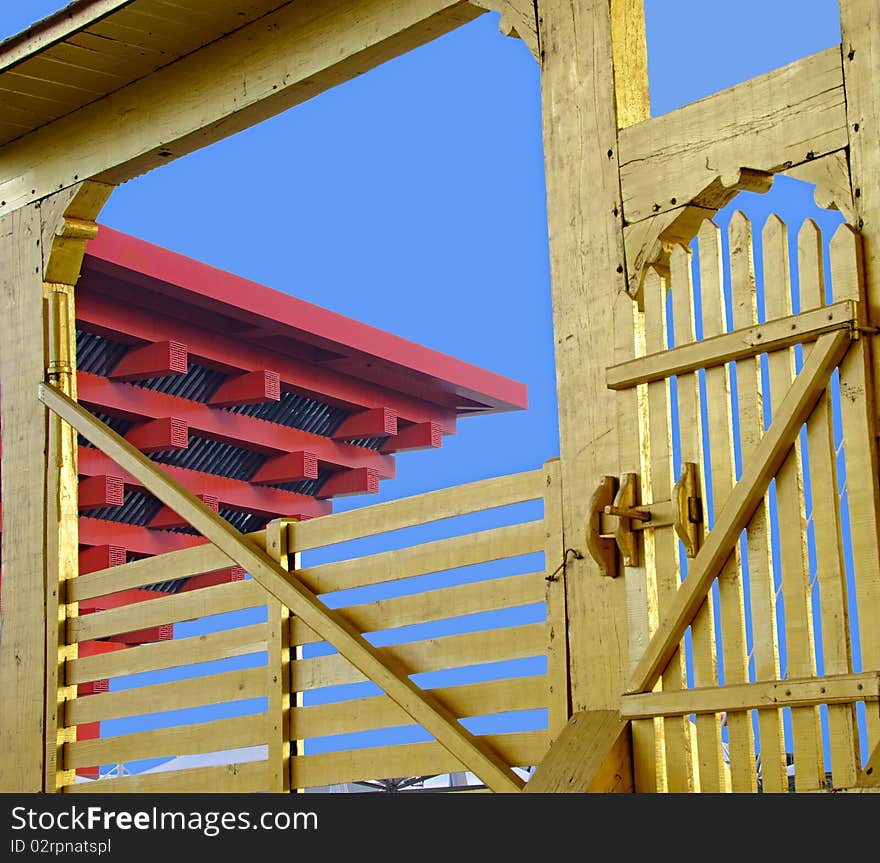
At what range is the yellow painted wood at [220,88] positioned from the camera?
6062 millimetres

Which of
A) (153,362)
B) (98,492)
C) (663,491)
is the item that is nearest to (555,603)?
(663,491)

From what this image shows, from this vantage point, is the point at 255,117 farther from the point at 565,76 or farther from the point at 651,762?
the point at 651,762

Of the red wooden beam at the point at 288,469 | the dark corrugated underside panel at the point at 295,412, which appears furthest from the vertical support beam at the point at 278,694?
the dark corrugated underside panel at the point at 295,412

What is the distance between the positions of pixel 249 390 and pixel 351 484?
64.0 inches

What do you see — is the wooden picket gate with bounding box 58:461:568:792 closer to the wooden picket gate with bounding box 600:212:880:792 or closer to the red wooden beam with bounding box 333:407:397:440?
the wooden picket gate with bounding box 600:212:880:792

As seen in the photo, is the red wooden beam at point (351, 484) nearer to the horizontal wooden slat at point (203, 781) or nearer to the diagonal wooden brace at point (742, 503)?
the horizontal wooden slat at point (203, 781)

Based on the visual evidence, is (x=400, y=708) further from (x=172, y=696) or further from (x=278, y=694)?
(x=172, y=696)

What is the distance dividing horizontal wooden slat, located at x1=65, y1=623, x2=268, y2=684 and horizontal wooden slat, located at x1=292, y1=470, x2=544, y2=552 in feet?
1.45

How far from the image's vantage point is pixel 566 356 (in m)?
5.30

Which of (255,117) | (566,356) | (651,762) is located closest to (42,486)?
(255,117)

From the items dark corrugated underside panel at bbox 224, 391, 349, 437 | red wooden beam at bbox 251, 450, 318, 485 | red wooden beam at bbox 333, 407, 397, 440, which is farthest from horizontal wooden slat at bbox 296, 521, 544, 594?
red wooden beam at bbox 333, 407, 397, 440

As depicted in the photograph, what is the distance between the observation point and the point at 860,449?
4.39 metres

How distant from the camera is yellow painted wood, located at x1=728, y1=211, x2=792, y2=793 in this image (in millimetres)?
4496
